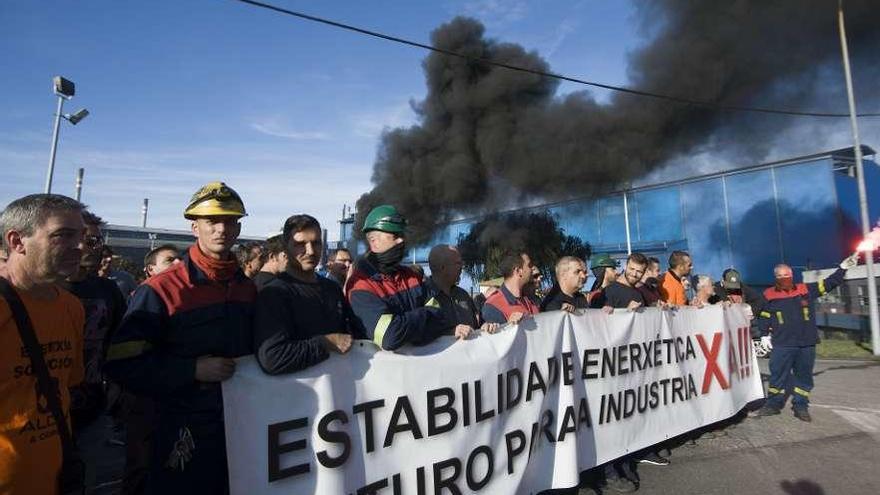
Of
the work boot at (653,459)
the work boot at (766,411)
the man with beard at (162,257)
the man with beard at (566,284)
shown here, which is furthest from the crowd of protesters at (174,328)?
the work boot at (766,411)

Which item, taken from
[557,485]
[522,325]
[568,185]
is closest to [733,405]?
[557,485]

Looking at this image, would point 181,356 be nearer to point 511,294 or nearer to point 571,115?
point 511,294

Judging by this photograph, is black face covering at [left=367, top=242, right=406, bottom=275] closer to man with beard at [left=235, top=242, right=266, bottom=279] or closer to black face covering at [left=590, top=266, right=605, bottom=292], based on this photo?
man with beard at [left=235, top=242, right=266, bottom=279]

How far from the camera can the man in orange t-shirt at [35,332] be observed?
4.54ft

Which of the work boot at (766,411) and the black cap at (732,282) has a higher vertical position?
the black cap at (732,282)

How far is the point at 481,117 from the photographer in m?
17.8

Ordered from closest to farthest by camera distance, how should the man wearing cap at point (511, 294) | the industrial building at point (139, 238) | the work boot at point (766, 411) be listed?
the man wearing cap at point (511, 294), the work boot at point (766, 411), the industrial building at point (139, 238)

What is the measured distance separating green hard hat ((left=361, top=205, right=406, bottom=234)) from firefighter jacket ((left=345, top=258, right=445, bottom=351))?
7.1 inches

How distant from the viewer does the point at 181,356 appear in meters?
1.78

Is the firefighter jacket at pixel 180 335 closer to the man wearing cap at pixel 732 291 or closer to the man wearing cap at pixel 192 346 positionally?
the man wearing cap at pixel 192 346

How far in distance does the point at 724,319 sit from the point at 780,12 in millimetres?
9343

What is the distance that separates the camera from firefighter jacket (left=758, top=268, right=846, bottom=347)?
5.00 m

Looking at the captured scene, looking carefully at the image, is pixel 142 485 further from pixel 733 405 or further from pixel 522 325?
pixel 733 405

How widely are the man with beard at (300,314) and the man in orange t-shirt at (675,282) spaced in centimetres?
369
